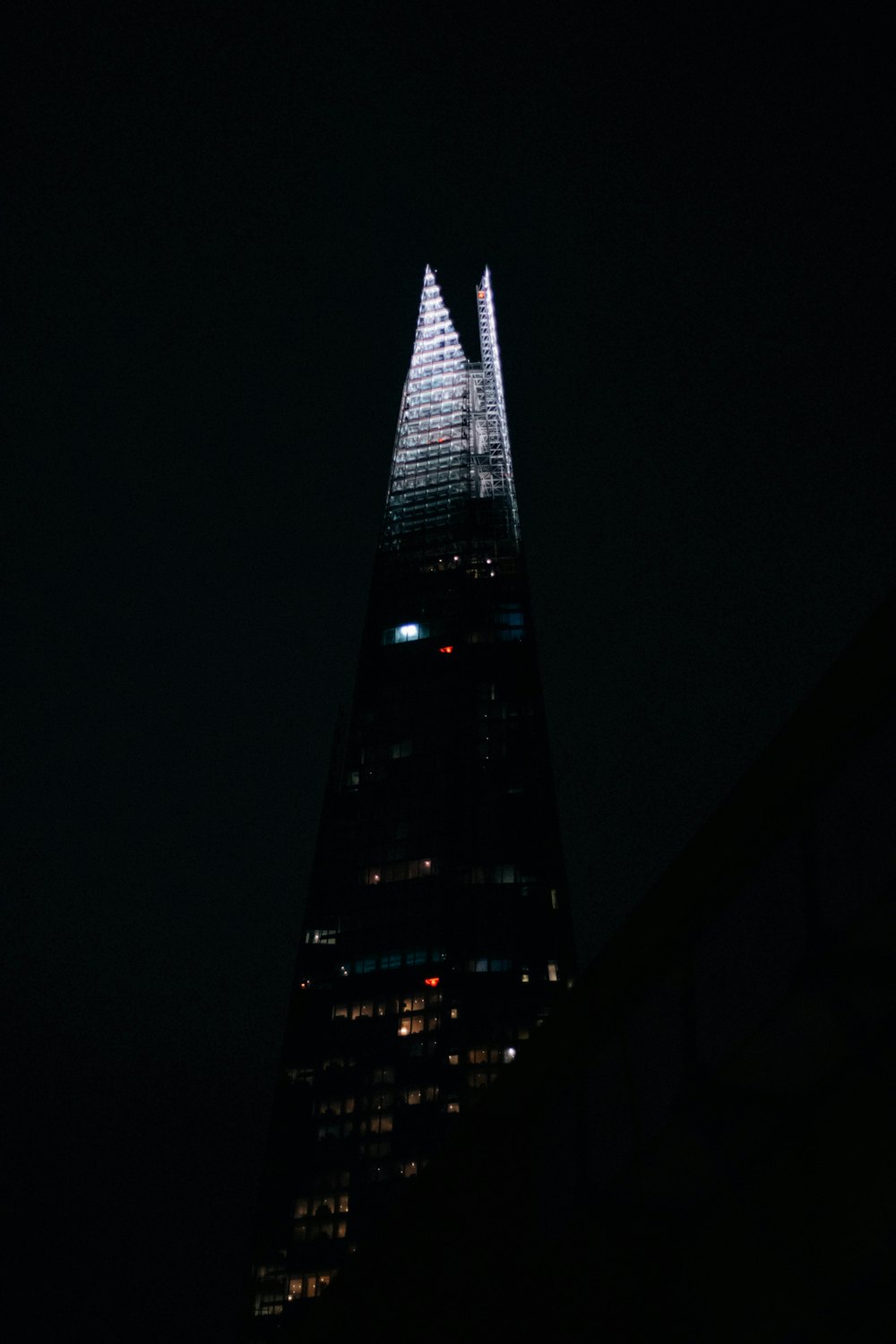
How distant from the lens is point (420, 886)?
110938mm

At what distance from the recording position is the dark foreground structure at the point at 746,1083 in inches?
435

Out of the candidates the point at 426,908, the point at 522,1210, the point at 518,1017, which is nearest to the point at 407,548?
the point at 426,908

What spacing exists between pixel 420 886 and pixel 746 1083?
101 metres

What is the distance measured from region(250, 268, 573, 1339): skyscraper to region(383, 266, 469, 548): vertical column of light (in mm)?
459

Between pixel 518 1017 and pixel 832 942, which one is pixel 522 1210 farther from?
pixel 518 1017

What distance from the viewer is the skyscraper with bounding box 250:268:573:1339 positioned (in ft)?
301

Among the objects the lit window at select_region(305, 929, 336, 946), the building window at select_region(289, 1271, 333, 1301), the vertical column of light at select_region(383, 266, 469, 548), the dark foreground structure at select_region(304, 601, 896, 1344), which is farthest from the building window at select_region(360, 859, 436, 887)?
the dark foreground structure at select_region(304, 601, 896, 1344)

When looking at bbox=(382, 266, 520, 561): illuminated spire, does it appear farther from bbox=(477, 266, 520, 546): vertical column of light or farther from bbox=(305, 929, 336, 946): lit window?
bbox=(305, 929, 336, 946): lit window

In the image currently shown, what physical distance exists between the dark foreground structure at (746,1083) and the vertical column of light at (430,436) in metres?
139

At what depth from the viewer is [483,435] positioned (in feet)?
536

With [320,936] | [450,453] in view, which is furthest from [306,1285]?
[450,453]

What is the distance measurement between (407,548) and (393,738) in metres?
34.3

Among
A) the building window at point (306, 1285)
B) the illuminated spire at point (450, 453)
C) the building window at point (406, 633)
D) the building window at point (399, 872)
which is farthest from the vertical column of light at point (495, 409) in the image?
the building window at point (306, 1285)

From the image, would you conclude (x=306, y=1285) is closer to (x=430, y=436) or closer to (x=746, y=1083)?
(x=746, y=1083)
